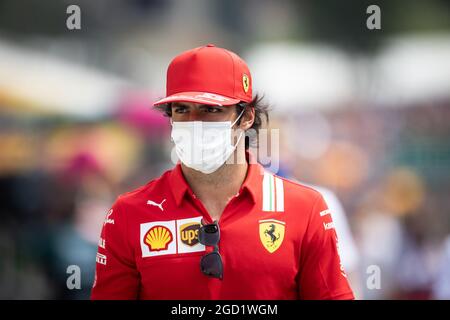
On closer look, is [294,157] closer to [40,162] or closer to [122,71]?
[122,71]

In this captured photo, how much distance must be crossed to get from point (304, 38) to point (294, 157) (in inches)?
56.0

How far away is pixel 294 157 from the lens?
4.92 metres

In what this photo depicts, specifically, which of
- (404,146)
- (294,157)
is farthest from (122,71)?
(404,146)

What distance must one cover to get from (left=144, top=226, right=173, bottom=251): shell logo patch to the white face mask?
29 centimetres

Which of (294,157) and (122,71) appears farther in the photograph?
(122,71)

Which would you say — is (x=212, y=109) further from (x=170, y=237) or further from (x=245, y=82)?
(x=170, y=237)

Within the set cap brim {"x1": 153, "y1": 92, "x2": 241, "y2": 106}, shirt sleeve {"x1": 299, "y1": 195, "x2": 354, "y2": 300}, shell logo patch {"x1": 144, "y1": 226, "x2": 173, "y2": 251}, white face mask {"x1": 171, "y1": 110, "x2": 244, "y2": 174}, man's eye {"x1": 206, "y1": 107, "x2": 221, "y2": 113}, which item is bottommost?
shirt sleeve {"x1": 299, "y1": 195, "x2": 354, "y2": 300}

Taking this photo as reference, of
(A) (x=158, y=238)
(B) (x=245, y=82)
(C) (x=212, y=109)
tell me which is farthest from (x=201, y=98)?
(A) (x=158, y=238)

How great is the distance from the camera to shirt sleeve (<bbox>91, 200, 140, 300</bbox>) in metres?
2.31

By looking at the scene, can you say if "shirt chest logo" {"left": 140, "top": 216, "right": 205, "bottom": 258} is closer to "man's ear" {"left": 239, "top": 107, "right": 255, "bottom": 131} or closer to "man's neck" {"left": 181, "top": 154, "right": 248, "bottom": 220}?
"man's neck" {"left": 181, "top": 154, "right": 248, "bottom": 220}

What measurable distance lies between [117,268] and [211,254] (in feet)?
1.17

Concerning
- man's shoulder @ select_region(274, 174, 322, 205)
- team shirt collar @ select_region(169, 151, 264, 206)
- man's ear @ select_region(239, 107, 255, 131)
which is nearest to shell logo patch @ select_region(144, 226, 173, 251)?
team shirt collar @ select_region(169, 151, 264, 206)

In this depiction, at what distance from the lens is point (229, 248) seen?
88.5 inches

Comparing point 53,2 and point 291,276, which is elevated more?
point 53,2
